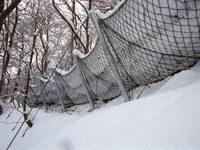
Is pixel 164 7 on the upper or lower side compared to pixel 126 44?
upper

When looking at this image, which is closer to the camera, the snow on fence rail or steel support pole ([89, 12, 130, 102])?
the snow on fence rail

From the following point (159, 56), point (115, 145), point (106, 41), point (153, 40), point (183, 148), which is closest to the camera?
point (183, 148)

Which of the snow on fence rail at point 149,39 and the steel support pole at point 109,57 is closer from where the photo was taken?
the snow on fence rail at point 149,39

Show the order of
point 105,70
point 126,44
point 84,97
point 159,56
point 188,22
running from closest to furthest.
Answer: point 188,22, point 159,56, point 126,44, point 105,70, point 84,97

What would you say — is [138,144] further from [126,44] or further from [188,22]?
[126,44]

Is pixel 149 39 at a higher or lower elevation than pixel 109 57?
higher

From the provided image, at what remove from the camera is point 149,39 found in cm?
144

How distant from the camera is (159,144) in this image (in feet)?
1.26

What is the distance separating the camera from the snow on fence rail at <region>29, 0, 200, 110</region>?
117 cm

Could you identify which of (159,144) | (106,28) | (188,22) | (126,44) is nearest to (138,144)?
(159,144)

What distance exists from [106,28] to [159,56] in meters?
0.90

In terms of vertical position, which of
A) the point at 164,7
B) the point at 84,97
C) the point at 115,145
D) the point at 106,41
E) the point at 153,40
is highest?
the point at 164,7

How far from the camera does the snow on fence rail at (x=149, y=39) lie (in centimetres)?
117

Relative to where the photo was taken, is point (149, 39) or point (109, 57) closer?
point (149, 39)
